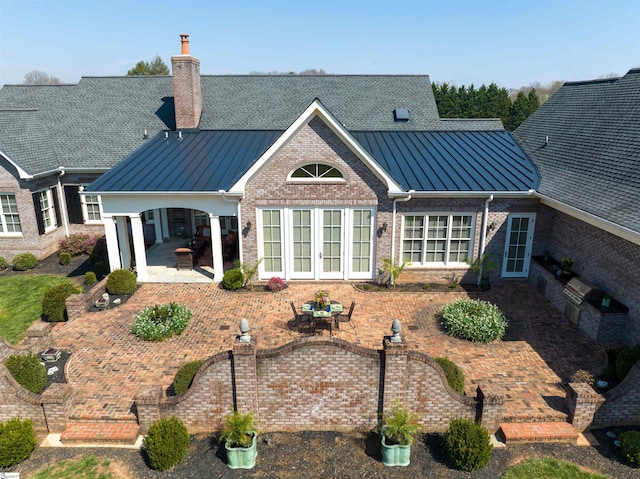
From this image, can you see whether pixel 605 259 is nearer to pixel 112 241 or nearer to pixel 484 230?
pixel 484 230

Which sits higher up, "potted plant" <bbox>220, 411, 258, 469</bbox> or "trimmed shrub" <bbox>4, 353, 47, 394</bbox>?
"trimmed shrub" <bbox>4, 353, 47, 394</bbox>

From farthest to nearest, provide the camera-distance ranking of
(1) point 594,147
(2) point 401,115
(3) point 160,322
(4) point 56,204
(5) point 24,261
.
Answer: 1. (2) point 401,115
2. (4) point 56,204
3. (5) point 24,261
4. (1) point 594,147
5. (3) point 160,322

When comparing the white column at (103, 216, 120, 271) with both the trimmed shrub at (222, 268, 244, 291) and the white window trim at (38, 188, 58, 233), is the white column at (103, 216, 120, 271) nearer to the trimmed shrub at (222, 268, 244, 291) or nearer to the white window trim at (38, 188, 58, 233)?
the trimmed shrub at (222, 268, 244, 291)

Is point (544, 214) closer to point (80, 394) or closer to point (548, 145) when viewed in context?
point (548, 145)

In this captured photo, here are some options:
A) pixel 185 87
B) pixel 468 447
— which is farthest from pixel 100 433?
pixel 185 87

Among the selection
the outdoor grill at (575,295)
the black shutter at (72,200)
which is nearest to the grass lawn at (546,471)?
the outdoor grill at (575,295)

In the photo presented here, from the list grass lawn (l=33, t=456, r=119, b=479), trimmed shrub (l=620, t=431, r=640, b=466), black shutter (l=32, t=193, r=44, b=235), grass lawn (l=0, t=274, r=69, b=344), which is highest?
black shutter (l=32, t=193, r=44, b=235)

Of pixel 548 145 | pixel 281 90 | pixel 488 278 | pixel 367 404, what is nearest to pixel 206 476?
pixel 367 404

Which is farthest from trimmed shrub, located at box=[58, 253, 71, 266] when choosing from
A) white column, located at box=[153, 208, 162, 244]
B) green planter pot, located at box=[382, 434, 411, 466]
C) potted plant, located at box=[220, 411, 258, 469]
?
green planter pot, located at box=[382, 434, 411, 466]

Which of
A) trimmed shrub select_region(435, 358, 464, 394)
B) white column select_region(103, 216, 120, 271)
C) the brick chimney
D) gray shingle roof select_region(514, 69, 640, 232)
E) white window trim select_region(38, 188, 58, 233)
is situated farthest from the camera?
the brick chimney
